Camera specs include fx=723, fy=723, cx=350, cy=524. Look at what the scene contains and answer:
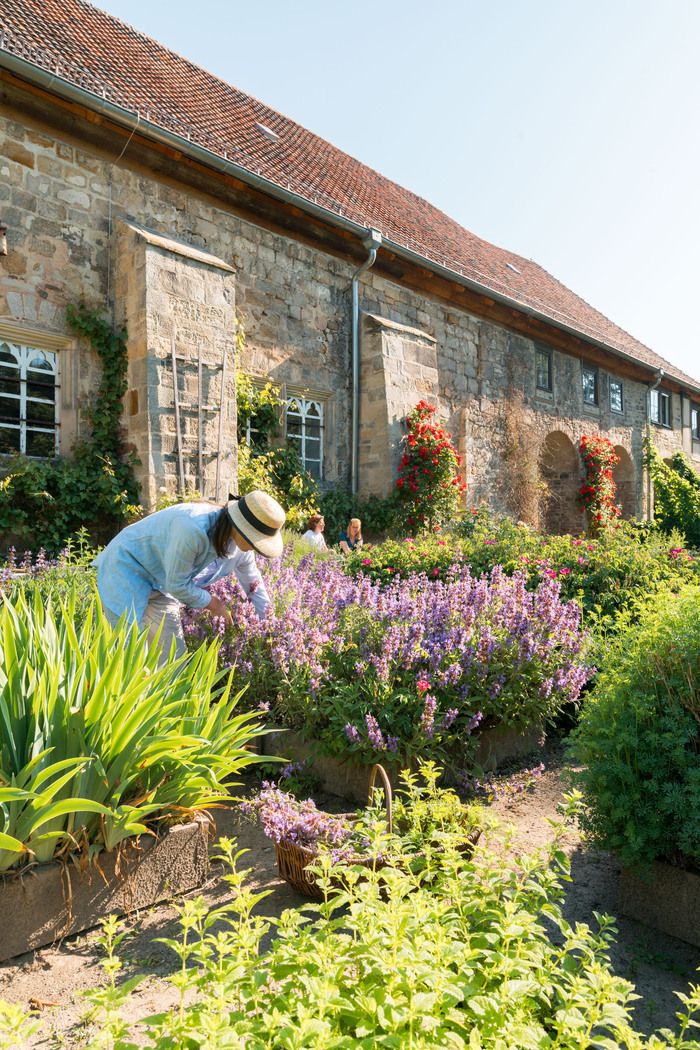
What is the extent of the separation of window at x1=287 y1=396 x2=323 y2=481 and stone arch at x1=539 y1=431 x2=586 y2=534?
25.6ft

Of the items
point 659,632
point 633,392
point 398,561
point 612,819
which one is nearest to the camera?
point 612,819

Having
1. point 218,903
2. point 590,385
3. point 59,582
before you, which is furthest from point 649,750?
point 590,385

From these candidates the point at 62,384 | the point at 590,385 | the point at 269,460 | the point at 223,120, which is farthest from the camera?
the point at 590,385

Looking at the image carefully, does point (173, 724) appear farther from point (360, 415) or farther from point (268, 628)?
point (360, 415)

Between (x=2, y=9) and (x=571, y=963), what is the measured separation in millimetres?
11395

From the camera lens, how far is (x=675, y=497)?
770 inches

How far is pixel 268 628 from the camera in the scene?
3.87 m

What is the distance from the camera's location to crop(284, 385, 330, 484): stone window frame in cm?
1097

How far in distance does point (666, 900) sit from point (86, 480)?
718 centimetres

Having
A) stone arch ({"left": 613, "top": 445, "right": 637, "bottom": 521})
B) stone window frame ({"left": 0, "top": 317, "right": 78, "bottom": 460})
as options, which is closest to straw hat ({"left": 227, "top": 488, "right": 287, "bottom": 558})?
stone window frame ({"left": 0, "top": 317, "right": 78, "bottom": 460})

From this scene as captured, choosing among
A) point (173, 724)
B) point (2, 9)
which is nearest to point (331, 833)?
point (173, 724)

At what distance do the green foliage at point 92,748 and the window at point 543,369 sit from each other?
15040 millimetres

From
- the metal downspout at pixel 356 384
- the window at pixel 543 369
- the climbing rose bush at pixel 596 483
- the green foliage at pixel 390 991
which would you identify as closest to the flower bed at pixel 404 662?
the green foliage at pixel 390 991

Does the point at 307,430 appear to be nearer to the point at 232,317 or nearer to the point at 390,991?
the point at 232,317
